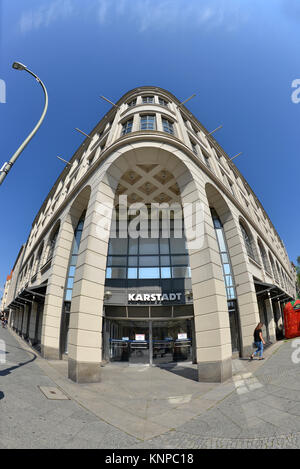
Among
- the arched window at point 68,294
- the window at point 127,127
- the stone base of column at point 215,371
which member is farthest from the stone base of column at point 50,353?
the window at point 127,127

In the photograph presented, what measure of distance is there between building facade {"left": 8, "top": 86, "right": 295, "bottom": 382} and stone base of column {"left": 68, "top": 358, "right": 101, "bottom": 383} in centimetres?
4

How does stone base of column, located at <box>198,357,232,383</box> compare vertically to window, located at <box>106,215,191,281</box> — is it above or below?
below

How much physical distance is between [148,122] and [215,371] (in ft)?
51.7

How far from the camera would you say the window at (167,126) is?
50.1ft

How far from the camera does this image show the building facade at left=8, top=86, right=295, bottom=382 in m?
9.28

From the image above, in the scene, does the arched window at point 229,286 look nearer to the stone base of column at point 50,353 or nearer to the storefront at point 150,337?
the storefront at point 150,337

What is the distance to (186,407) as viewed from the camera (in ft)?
18.4

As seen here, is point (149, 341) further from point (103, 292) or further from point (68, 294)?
point (68, 294)

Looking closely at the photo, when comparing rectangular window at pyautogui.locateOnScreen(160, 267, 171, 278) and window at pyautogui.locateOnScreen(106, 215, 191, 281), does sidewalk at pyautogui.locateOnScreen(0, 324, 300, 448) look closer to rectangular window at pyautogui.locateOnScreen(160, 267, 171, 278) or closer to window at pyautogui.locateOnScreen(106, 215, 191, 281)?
rectangular window at pyautogui.locateOnScreen(160, 267, 171, 278)

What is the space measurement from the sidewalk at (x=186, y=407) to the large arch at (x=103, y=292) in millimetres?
724

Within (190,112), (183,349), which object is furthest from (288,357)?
(190,112)

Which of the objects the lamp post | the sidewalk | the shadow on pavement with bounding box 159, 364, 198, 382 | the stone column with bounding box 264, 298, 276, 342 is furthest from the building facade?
the lamp post

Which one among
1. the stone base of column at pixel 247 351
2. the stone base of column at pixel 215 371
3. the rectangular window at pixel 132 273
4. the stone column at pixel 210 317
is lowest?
the stone base of column at pixel 247 351
